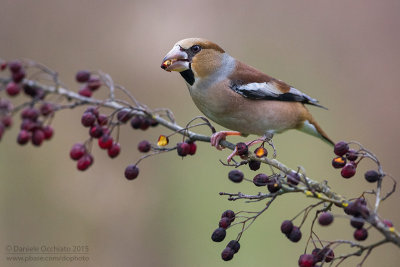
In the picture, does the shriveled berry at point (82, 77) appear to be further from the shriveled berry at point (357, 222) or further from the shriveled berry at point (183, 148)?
the shriveled berry at point (357, 222)

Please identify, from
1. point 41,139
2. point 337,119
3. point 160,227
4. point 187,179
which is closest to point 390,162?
point 337,119

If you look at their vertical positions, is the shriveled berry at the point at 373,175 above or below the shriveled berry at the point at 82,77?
below

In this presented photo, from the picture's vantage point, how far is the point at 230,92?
10.3 feet

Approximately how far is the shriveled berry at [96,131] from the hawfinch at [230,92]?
1.01 m

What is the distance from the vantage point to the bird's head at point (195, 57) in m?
2.94

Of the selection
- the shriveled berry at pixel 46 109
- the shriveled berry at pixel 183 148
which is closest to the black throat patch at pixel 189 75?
the shriveled berry at pixel 183 148

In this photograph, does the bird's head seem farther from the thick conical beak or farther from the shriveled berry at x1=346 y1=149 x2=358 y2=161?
the shriveled berry at x1=346 y1=149 x2=358 y2=161

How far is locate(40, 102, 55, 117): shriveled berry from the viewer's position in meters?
1.69

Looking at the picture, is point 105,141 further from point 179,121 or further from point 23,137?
point 179,121

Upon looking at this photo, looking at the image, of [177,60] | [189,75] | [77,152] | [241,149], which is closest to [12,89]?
[77,152]

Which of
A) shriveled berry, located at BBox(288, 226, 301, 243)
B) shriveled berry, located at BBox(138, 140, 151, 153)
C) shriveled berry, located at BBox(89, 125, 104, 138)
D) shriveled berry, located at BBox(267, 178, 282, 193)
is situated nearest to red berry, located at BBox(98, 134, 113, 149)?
shriveled berry, located at BBox(89, 125, 104, 138)

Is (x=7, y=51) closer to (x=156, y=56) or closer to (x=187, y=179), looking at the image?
(x=156, y=56)

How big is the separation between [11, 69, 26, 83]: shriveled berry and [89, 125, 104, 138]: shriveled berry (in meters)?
0.36

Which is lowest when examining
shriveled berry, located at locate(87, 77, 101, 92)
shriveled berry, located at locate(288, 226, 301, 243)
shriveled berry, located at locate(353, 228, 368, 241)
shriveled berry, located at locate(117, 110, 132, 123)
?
A: shriveled berry, located at locate(353, 228, 368, 241)
